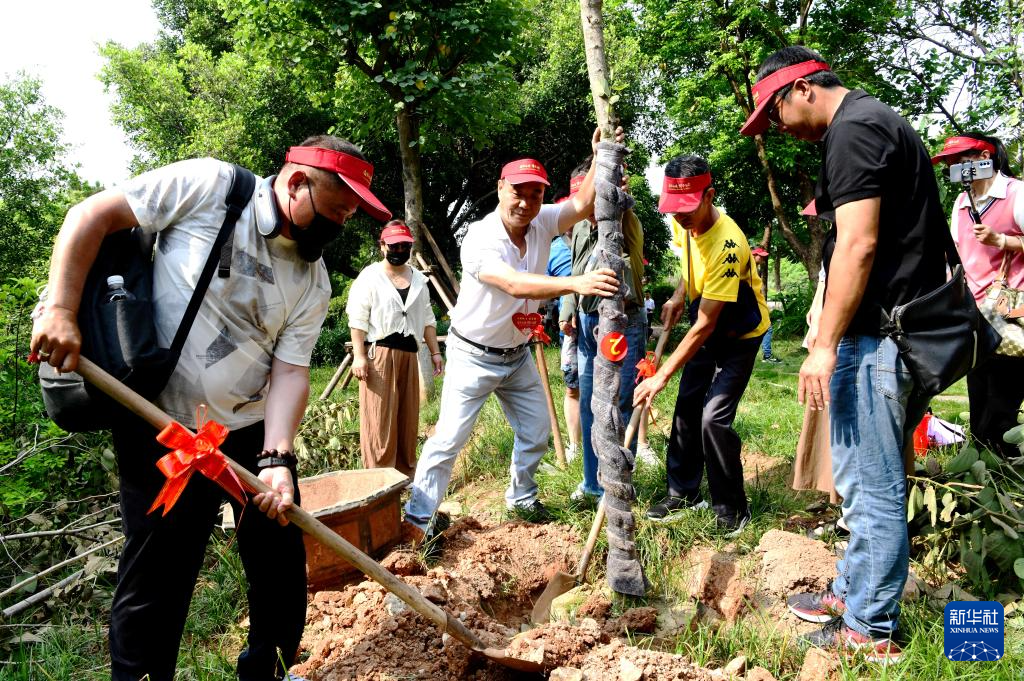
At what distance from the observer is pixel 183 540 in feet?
7.52

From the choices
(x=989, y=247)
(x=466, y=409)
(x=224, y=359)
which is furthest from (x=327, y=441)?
(x=989, y=247)

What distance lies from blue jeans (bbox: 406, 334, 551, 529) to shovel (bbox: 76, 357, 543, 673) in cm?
133

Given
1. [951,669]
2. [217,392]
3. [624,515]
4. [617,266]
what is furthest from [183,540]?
[951,669]

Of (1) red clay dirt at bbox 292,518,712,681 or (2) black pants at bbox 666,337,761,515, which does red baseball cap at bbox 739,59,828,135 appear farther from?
(1) red clay dirt at bbox 292,518,712,681

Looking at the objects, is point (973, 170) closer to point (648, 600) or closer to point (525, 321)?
point (525, 321)

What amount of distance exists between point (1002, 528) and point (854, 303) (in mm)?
1483

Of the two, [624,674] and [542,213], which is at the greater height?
[542,213]

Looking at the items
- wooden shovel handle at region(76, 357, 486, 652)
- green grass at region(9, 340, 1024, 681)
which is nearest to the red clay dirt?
wooden shovel handle at region(76, 357, 486, 652)

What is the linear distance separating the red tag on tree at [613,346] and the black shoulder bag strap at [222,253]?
1.61 m

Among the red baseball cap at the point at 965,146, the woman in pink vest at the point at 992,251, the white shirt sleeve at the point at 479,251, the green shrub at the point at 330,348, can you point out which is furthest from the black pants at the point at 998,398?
the green shrub at the point at 330,348

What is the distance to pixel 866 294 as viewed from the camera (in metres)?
2.41

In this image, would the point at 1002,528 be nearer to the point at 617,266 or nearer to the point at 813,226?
the point at 617,266

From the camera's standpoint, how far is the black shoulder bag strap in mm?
2164

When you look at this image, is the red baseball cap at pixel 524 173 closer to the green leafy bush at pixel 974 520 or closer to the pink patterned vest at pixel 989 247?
the green leafy bush at pixel 974 520
